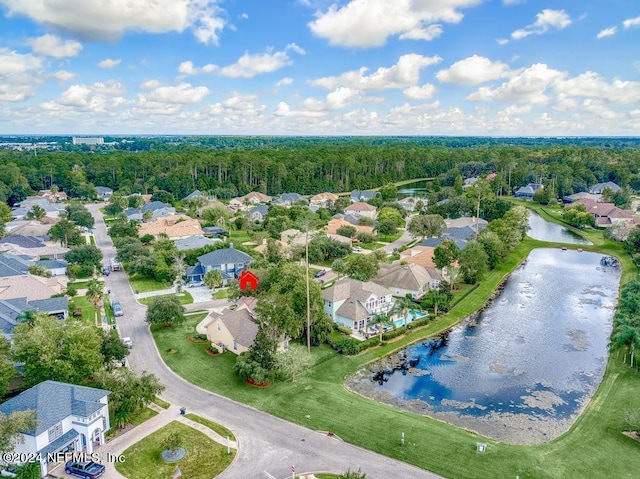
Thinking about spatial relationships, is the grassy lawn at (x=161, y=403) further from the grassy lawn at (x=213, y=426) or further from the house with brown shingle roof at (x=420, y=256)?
the house with brown shingle roof at (x=420, y=256)

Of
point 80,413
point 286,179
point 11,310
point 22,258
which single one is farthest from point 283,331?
point 286,179

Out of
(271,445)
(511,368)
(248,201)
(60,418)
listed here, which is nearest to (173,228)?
(248,201)

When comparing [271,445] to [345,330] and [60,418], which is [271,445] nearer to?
[60,418]

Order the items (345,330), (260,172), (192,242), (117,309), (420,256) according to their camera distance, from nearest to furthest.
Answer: (345,330), (117,309), (420,256), (192,242), (260,172)

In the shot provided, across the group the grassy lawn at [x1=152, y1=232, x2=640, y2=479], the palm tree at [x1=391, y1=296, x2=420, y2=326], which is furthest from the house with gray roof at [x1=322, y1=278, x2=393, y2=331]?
the grassy lawn at [x1=152, y1=232, x2=640, y2=479]

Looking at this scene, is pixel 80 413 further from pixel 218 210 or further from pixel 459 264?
pixel 218 210

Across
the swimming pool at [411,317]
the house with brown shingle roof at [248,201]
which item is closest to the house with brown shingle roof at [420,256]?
the swimming pool at [411,317]
